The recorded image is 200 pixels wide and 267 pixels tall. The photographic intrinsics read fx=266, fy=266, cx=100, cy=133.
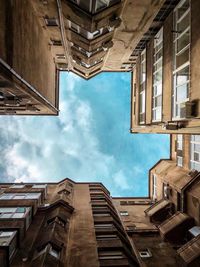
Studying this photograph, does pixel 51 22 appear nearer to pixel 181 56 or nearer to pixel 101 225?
pixel 181 56

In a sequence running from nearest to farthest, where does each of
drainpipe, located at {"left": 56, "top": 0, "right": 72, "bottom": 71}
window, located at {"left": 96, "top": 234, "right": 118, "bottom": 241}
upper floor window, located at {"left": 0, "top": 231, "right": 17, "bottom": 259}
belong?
upper floor window, located at {"left": 0, "top": 231, "right": 17, "bottom": 259}
drainpipe, located at {"left": 56, "top": 0, "right": 72, "bottom": 71}
window, located at {"left": 96, "top": 234, "right": 118, "bottom": 241}

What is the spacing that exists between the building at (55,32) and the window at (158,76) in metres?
1.47

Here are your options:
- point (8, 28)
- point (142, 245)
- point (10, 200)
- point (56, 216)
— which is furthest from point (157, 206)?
point (8, 28)

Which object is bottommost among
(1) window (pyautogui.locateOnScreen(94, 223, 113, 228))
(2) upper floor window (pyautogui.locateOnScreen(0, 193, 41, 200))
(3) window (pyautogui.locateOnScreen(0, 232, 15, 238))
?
(1) window (pyautogui.locateOnScreen(94, 223, 113, 228))

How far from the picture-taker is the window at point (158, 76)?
17.9 metres

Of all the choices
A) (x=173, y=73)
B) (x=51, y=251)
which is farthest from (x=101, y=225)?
(x=173, y=73)

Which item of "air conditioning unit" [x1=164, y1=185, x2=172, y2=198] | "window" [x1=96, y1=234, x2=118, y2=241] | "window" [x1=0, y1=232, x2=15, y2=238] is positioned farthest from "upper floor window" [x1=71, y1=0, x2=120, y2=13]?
"air conditioning unit" [x1=164, y1=185, x2=172, y2=198]

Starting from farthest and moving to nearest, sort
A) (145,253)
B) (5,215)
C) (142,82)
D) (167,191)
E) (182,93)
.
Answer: (167,191)
(142,82)
(145,253)
(5,215)
(182,93)

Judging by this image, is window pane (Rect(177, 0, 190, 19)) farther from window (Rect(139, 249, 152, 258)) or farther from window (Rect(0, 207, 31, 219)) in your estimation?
window (Rect(139, 249, 152, 258))

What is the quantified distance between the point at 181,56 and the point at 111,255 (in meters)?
12.4

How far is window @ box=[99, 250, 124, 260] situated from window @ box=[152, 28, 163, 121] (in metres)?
9.01

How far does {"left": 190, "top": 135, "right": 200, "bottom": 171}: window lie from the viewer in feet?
68.7

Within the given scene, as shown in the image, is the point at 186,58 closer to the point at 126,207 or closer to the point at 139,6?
the point at 139,6

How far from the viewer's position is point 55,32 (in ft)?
60.8
